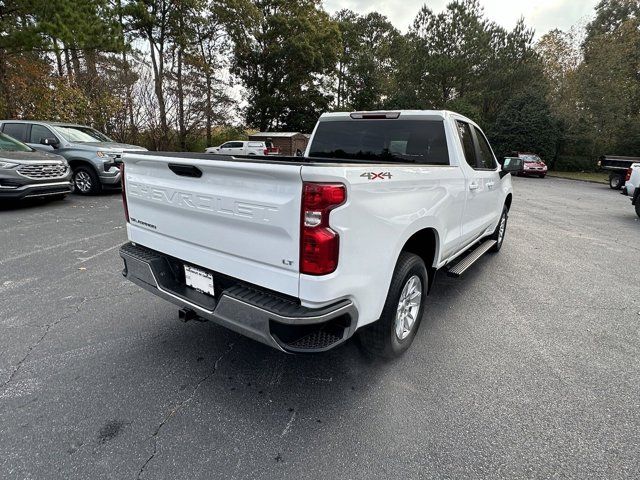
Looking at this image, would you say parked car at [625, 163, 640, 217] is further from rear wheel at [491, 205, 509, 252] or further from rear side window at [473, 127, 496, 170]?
rear side window at [473, 127, 496, 170]

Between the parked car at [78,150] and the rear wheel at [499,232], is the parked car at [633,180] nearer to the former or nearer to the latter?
the rear wheel at [499,232]

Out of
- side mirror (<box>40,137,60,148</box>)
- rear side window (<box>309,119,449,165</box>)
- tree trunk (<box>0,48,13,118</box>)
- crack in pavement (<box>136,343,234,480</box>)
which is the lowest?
crack in pavement (<box>136,343,234,480</box>)

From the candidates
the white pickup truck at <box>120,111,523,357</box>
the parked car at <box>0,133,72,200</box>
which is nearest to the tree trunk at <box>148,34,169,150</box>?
the parked car at <box>0,133,72,200</box>

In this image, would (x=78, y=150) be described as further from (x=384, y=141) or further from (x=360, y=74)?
(x=360, y=74)

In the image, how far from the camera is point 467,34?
3152 centimetres

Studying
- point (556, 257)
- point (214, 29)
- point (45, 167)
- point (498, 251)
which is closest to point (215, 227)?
point (498, 251)

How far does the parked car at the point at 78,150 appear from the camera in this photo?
9234 millimetres

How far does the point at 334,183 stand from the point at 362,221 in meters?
0.32

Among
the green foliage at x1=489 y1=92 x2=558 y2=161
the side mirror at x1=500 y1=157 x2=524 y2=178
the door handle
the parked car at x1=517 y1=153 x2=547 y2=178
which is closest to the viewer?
the door handle

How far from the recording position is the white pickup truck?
1896mm

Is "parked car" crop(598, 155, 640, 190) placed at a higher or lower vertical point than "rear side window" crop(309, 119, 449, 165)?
lower

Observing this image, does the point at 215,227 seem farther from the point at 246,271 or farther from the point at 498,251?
the point at 498,251

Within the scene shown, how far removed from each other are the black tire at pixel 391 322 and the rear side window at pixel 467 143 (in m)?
1.71

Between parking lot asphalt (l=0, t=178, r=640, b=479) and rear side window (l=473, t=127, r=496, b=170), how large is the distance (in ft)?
5.34
